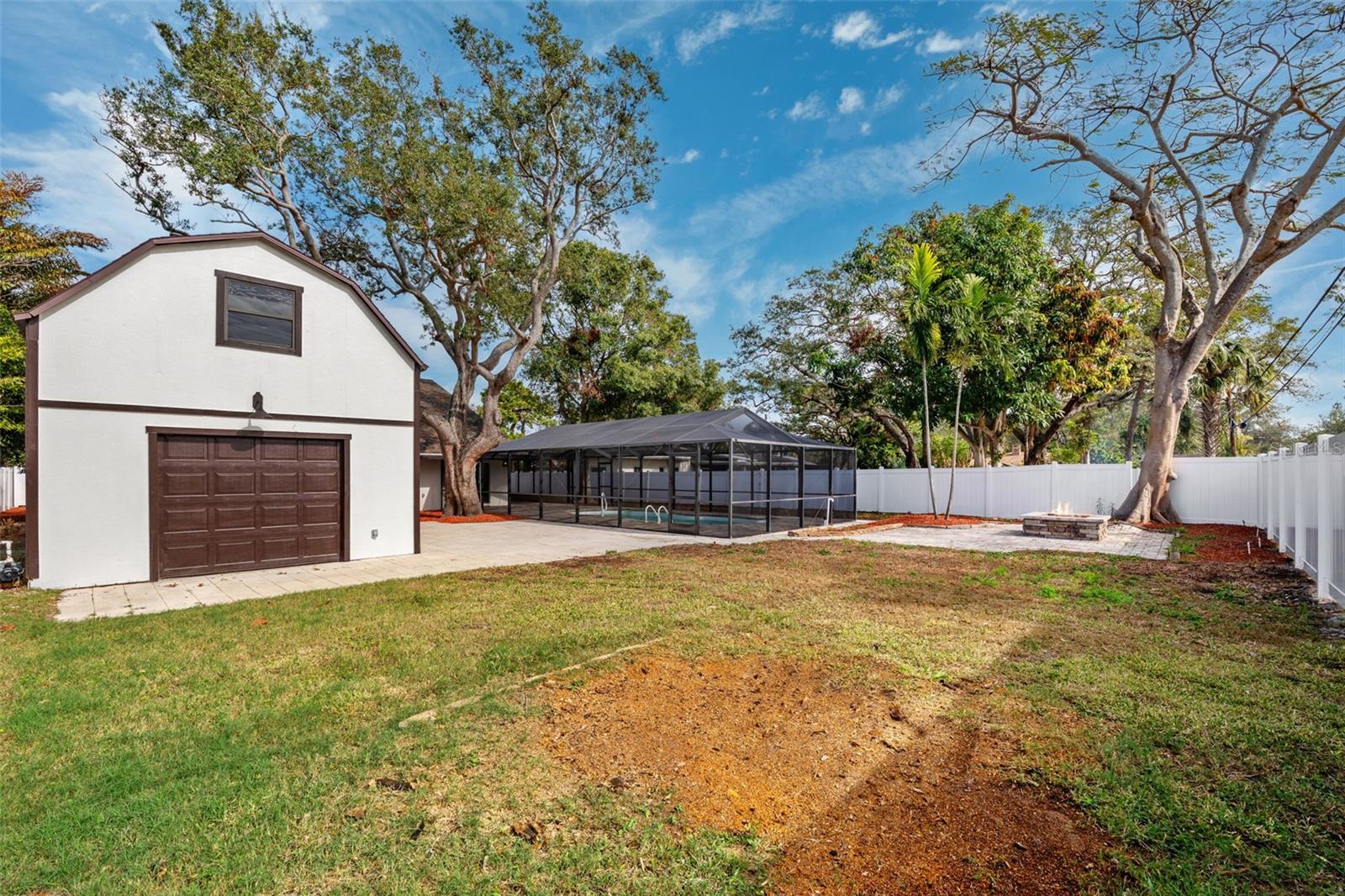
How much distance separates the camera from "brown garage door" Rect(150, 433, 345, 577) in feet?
24.1

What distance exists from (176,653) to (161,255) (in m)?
5.74

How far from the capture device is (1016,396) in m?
15.1

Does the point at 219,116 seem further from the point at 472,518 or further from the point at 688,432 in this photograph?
the point at 688,432

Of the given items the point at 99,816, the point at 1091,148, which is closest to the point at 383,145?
the point at 99,816

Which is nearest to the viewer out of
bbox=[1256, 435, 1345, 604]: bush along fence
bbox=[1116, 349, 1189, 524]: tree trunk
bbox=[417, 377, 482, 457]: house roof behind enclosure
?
bbox=[1256, 435, 1345, 604]: bush along fence

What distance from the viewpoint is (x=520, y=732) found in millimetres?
2971

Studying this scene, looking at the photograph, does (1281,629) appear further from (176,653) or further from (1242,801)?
(176,653)

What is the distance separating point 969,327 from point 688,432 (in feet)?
23.9

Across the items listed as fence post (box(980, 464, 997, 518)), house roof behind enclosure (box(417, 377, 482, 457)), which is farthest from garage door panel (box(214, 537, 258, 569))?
fence post (box(980, 464, 997, 518))

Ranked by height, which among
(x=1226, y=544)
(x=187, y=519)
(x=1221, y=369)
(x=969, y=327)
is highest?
(x=969, y=327)

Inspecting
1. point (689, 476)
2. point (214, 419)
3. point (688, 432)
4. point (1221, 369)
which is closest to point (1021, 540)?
point (688, 432)

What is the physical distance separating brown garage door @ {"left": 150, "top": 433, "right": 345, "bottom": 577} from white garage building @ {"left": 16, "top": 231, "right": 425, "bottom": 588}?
18 millimetres

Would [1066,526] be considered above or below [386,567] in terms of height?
above

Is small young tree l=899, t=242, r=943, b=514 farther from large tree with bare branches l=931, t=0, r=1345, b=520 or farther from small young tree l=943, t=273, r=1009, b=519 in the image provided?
large tree with bare branches l=931, t=0, r=1345, b=520
